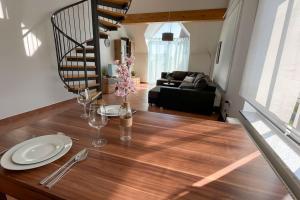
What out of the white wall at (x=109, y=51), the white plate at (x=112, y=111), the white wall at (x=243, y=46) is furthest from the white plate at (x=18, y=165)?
the white wall at (x=109, y=51)

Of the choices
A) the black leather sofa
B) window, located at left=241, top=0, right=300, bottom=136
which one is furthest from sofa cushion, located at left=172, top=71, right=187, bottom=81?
window, located at left=241, top=0, right=300, bottom=136

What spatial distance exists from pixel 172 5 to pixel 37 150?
18.0 feet

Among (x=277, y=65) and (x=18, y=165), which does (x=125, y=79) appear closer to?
(x=18, y=165)

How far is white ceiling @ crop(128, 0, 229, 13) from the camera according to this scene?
4.82m

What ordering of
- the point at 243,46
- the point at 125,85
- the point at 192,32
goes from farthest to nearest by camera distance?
the point at 192,32 → the point at 243,46 → the point at 125,85

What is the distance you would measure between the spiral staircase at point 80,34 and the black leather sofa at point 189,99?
1.73 m

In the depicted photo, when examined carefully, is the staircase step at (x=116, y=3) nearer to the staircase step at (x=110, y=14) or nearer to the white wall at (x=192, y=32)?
the staircase step at (x=110, y=14)

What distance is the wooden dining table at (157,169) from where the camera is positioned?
0.61m

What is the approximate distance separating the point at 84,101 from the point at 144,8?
5.26m

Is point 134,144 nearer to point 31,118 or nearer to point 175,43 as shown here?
point 31,118

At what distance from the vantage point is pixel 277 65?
1.52 m

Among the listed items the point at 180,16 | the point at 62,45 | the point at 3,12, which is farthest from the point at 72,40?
the point at 180,16

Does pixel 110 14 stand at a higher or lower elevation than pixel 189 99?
higher

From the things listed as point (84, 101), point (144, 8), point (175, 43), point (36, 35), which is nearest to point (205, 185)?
point (84, 101)
